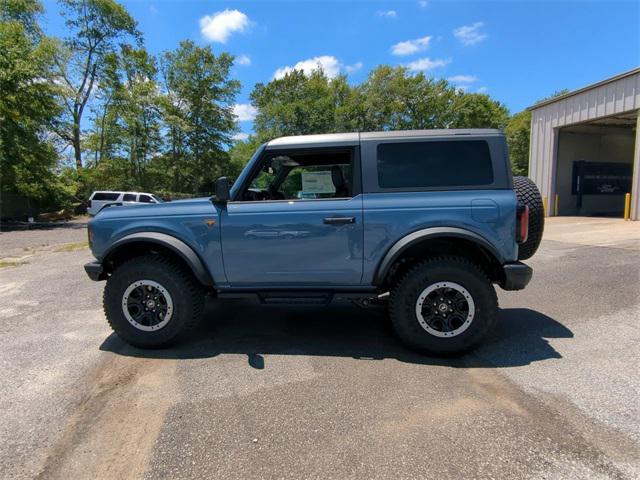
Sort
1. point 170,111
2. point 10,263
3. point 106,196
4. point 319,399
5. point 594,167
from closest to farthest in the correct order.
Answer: point 319,399, point 10,263, point 594,167, point 106,196, point 170,111

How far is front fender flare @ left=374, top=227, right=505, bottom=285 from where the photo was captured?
3.52 m

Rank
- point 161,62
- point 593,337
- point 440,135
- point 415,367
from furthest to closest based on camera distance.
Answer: point 161,62
point 593,337
point 440,135
point 415,367

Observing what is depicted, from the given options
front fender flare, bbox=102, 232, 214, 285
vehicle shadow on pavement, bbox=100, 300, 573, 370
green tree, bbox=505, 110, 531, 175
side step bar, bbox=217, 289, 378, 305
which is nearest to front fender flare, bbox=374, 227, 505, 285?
side step bar, bbox=217, 289, 378, 305

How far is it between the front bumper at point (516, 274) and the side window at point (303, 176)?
5.10 feet

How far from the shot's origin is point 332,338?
4180 millimetres

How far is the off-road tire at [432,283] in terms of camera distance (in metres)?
3.56

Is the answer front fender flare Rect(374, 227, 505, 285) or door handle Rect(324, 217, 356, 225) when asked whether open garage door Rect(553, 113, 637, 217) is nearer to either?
front fender flare Rect(374, 227, 505, 285)

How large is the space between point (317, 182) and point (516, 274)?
203 centimetres

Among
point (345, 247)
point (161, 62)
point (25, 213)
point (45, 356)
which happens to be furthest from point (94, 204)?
point (345, 247)

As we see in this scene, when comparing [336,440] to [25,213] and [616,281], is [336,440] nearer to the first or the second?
[616,281]

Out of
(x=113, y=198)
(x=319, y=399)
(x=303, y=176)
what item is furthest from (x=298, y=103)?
(x=319, y=399)

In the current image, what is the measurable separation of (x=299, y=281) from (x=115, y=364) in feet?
6.02

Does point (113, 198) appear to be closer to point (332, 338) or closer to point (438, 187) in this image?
point (332, 338)

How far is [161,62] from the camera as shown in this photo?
35.4 m
